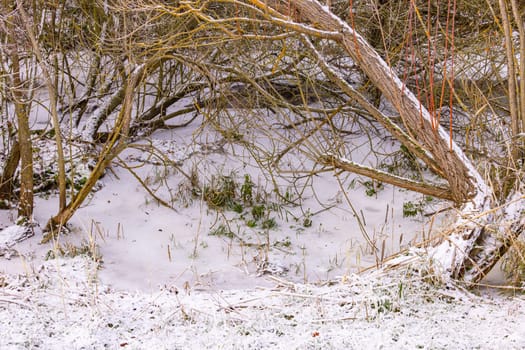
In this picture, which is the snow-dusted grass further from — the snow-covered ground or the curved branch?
the curved branch

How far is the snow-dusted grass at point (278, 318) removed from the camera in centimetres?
251

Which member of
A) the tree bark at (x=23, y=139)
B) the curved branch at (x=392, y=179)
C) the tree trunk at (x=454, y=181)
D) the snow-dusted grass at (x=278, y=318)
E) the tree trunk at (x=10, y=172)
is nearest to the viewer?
the snow-dusted grass at (x=278, y=318)

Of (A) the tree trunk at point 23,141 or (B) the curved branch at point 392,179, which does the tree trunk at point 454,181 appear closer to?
(B) the curved branch at point 392,179

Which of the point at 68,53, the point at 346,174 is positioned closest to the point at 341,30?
the point at 346,174

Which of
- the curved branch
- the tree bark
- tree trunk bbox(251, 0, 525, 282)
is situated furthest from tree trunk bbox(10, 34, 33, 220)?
the curved branch

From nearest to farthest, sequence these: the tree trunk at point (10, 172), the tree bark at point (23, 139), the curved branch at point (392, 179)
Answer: the curved branch at point (392, 179) → the tree bark at point (23, 139) → the tree trunk at point (10, 172)

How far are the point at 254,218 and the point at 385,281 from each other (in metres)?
3.00

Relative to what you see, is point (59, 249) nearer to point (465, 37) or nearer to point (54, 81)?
point (54, 81)

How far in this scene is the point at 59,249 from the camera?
4852mm

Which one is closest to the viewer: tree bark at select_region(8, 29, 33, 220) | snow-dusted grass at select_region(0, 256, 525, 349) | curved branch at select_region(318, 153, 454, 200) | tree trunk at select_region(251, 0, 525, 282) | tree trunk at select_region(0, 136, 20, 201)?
snow-dusted grass at select_region(0, 256, 525, 349)

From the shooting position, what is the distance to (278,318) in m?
2.79

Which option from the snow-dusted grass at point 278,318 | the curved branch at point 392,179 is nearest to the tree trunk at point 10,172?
the snow-dusted grass at point 278,318

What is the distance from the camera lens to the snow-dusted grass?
8.24 feet

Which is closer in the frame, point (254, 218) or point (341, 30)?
point (341, 30)
